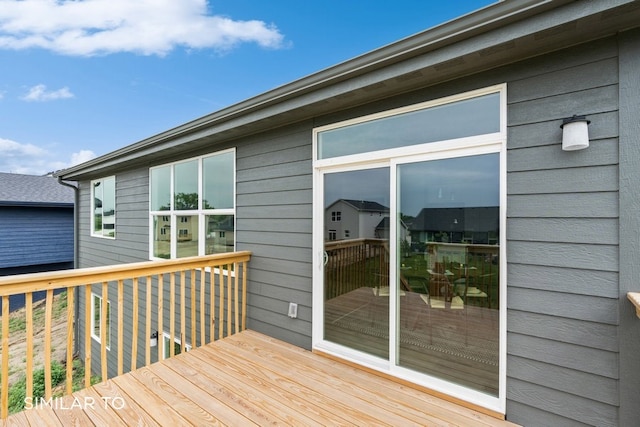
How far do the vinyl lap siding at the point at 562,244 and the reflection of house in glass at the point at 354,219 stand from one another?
3.12 feet

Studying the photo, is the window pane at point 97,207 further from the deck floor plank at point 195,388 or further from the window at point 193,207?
the deck floor plank at point 195,388

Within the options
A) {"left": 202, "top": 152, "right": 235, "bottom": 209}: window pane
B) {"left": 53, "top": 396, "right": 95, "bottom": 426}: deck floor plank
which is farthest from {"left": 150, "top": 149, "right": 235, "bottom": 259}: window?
{"left": 53, "top": 396, "right": 95, "bottom": 426}: deck floor plank

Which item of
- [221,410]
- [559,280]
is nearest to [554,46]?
[559,280]

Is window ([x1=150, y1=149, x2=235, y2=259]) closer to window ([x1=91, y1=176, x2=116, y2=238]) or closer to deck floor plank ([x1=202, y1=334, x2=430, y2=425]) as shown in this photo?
deck floor plank ([x1=202, y1=334, x2=430, y2=425])

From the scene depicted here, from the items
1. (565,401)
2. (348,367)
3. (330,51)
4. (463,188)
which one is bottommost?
(348,367)

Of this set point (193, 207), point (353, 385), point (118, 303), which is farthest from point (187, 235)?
point (353, 385)

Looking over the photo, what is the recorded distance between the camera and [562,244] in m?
1.74

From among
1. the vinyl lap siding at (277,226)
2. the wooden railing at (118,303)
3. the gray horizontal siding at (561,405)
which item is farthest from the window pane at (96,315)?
the gray horizontal siding at (561,405)

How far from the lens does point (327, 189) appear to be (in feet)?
9.46

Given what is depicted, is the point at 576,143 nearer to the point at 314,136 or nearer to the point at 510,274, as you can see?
the point at 510,274

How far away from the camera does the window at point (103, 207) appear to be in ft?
20.6

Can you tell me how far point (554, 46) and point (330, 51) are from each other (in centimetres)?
531

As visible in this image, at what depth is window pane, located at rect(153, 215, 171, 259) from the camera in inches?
187

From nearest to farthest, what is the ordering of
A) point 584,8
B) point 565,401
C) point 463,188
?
point 584,8, point 565,401, point 463,188
